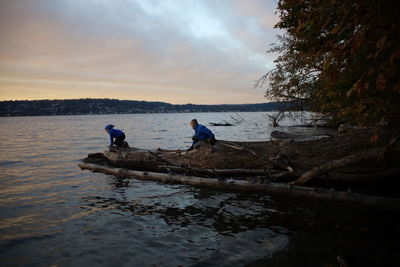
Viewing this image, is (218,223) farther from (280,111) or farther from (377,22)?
(280,111)

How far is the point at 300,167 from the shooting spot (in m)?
8.75

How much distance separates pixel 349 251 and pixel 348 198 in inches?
83.8

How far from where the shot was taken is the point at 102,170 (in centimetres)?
1289

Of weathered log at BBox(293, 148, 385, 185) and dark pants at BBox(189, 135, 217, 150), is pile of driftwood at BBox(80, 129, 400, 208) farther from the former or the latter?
dark pants at BBox(189, 135, 217, 150)

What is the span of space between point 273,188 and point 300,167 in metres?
1.60

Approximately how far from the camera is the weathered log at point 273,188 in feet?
21.1

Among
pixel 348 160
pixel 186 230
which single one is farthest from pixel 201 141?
pixel 348 160

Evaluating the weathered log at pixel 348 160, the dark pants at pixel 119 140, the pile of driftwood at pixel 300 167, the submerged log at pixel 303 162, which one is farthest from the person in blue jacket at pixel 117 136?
the weathered log at pixel 348 160

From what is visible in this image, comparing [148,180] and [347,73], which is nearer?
[347,73]

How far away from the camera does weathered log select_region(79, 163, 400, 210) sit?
A: 21.1 feet

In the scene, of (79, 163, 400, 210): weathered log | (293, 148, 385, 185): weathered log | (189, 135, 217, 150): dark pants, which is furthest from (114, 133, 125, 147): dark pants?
(293, 148, 385, 185): weathered log

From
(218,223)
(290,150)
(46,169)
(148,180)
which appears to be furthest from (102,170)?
(290,150)

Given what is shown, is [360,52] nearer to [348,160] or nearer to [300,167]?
[348,160]

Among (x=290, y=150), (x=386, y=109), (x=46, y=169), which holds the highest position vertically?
(x=386, y=109)
